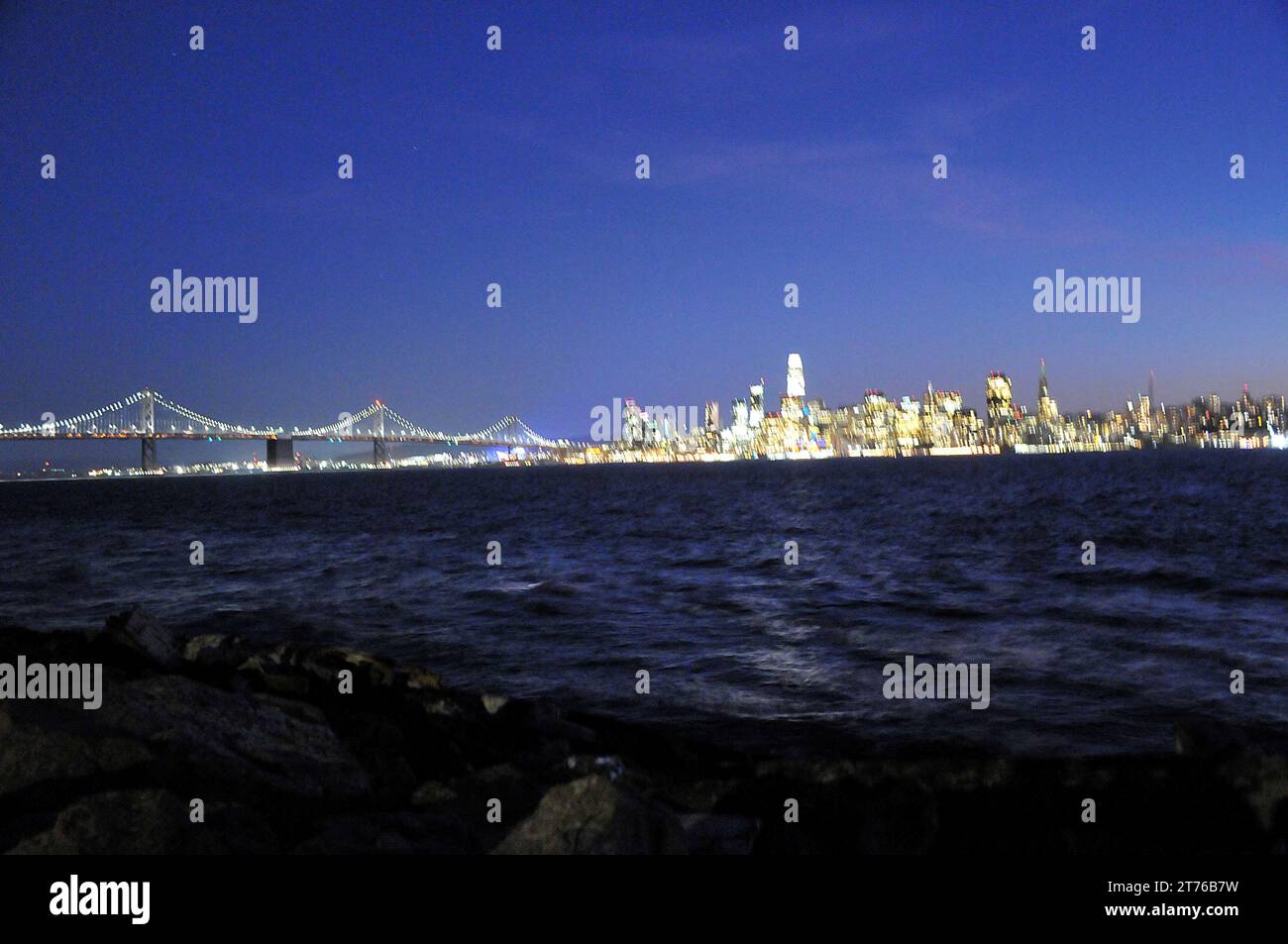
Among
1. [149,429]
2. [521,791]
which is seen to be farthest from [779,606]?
[149,429]

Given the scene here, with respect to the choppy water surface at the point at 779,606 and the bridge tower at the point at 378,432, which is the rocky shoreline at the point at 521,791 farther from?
the bridge tower at the point at 378,432

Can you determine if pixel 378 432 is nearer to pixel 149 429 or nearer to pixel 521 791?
pixel 149 429

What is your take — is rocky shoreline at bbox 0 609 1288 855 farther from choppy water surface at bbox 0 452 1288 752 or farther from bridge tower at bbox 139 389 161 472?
bridge tower at bbox 139 389 161 472

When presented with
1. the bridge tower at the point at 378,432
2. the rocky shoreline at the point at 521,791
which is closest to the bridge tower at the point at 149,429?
the bridge tower at the point at 378,432
